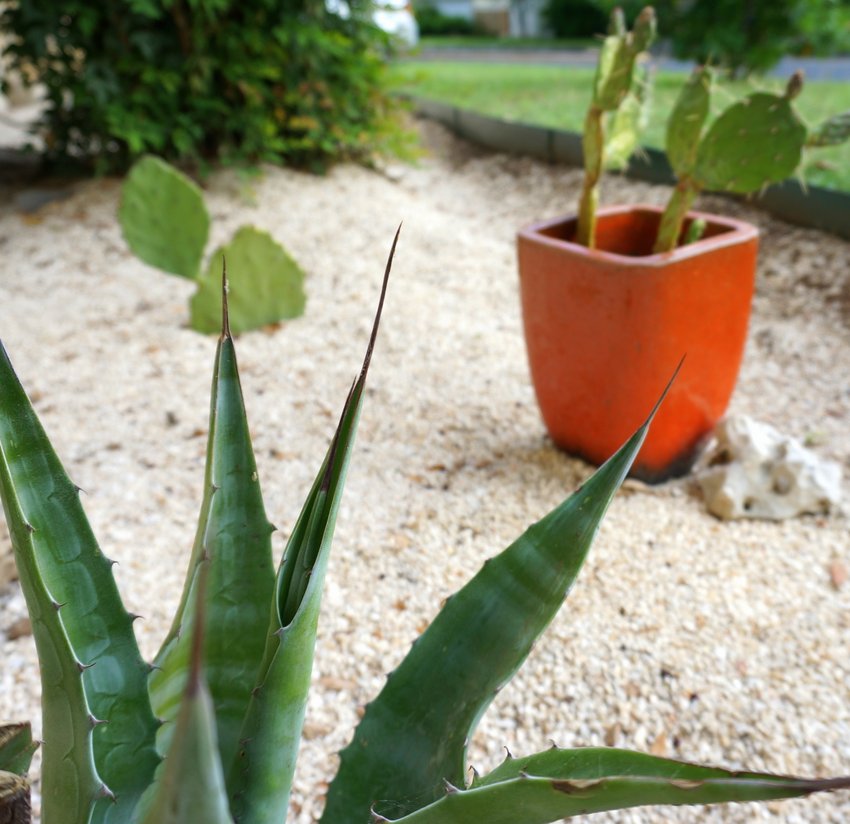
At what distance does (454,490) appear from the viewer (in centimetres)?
183

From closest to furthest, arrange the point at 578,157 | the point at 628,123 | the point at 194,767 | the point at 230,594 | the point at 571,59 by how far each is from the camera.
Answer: the point at 194,767, the point at 230,594, the point at 628,123, the point at 578,157, the point at 571,59

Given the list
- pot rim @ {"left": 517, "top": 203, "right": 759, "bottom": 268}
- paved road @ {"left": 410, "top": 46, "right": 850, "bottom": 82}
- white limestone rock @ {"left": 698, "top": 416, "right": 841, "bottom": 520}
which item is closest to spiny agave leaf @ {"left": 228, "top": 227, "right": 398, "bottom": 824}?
pot rim @ {"left": 517, "top": 203, "right": 759, "bottom": 268}

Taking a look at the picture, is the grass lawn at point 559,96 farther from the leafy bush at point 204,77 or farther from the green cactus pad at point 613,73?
the green cactus pad at point 613,73

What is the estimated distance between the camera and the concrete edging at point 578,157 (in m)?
2.97

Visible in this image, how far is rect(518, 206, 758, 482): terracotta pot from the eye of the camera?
1.65 meters

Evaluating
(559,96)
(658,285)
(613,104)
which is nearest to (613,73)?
(613,104)

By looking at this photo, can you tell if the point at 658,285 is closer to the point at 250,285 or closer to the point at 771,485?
the point at 771,485

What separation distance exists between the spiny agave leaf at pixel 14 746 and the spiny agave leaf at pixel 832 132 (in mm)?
1601

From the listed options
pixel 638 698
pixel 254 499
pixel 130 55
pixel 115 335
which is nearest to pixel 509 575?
pixel 254 499

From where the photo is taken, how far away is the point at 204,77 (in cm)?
352

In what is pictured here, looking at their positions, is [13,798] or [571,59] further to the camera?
[571,59]

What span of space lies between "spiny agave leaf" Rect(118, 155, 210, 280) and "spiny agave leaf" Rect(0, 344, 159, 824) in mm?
1901

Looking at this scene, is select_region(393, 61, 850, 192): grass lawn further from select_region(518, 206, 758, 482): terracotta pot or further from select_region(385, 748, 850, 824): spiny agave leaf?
select_region(385, 748, 850, 824): spiny agave leaf

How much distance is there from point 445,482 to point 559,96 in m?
4.55
